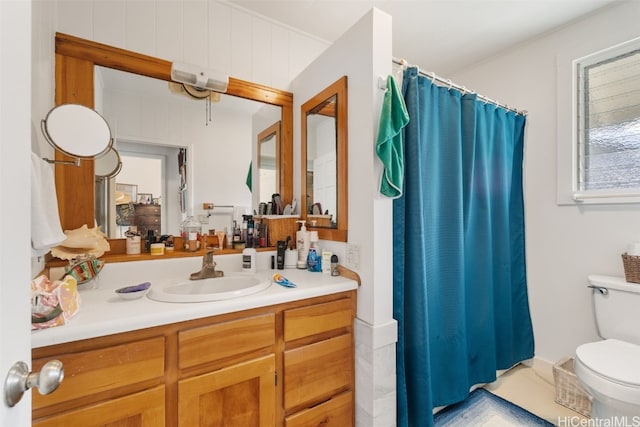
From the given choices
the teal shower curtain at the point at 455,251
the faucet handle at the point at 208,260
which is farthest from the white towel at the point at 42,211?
the teal shower curtain at the point at 455,251

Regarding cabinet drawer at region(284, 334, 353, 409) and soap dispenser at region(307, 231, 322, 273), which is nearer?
cabinet drawer at region(284, 334, 353, 409)

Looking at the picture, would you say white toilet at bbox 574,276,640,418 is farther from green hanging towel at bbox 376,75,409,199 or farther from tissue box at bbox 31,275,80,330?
tissue box at bbox 31,275,80,330

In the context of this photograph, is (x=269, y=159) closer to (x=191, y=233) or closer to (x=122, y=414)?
(x=191, y=233)

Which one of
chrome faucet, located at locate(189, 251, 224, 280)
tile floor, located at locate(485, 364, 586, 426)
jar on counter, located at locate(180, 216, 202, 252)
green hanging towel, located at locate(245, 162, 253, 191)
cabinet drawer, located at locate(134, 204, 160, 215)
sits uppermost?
green hanging towel, located at locate(245, 162, 253, 191)

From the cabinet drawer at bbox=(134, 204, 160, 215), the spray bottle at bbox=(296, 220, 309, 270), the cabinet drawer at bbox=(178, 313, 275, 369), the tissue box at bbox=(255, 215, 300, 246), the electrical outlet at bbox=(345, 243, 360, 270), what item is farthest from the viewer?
the tissue box at bbox=(255, 215, 300, 246)

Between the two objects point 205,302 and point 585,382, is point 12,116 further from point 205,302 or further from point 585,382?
point 585,382

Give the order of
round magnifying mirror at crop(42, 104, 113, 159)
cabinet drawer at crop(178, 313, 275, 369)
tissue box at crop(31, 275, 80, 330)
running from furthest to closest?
round magnifying mirror at crop(42, 104, 113, 159)
cabinet drawer at crop(178, 313, 275, 369)
tissue box at crop(31, 275, 80, 330)

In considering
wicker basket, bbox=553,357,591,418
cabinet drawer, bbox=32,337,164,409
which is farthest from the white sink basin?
wicker basket, bbox=553,357,591,418

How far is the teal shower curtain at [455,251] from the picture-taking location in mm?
1399

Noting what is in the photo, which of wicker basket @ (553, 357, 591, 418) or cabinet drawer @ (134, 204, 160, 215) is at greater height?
cabinet drawer @ (134, 204, 160, 215)

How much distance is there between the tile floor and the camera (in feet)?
5.27

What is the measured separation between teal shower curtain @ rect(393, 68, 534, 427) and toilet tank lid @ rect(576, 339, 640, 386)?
486 mm

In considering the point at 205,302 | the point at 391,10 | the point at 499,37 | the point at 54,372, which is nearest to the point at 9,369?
the point at 54,372

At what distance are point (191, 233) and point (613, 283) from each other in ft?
7.99
